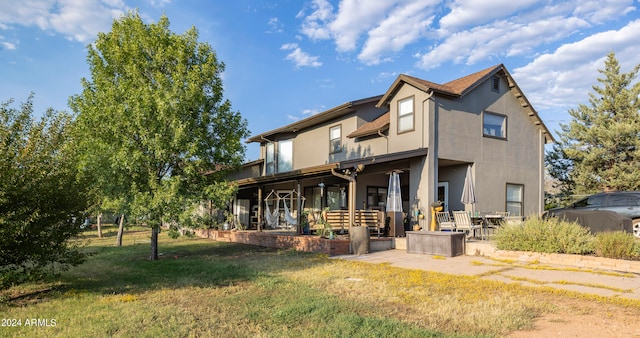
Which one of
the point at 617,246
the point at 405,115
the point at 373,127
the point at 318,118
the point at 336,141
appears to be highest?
the point at 318,118

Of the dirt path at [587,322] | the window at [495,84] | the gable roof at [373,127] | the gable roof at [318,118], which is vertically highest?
the window at [495,84]

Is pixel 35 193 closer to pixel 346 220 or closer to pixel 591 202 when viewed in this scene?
pixel 346 220

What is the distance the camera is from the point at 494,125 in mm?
15758

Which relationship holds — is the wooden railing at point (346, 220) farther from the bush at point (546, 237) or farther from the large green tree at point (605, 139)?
the large green tree at point (605, 139)

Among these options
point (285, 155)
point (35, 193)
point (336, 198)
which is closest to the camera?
point (35, 193)

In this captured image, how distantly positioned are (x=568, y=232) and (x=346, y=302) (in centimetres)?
692

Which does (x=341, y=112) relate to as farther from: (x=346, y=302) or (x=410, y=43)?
(x=346, y=302)

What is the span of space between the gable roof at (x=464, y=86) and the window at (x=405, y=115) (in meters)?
0.60

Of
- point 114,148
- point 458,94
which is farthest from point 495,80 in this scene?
point 114,148

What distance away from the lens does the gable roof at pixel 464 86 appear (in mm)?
13984

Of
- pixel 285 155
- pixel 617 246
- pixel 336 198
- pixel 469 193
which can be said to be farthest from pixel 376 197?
pixel 617 246

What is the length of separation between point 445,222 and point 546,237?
143 inches

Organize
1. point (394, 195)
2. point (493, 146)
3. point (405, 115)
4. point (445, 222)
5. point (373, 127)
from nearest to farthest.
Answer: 1. point (445, 222)
2. point (394, 195)
3. point (405, 115)
4. point (493, 146)
5. point (373, 127)

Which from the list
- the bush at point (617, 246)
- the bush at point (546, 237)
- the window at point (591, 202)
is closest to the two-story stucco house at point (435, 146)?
the window at point (591, 202)
